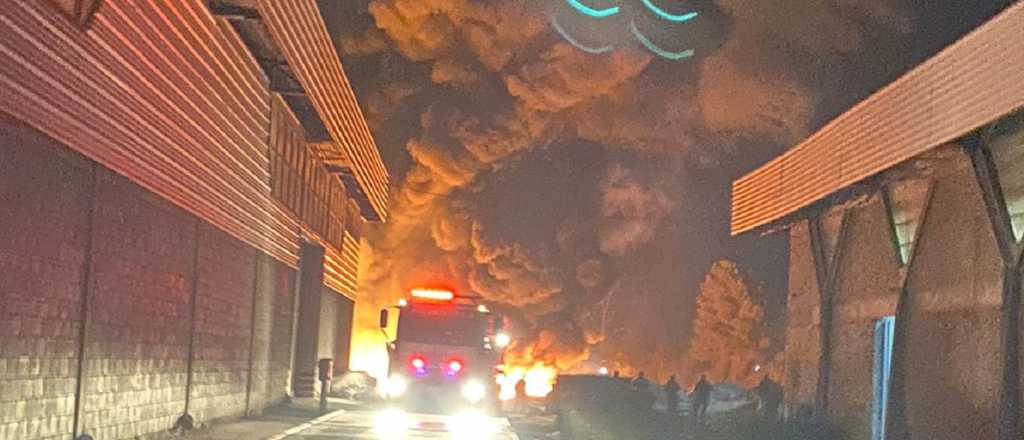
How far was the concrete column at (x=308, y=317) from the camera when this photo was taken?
32.5 metres

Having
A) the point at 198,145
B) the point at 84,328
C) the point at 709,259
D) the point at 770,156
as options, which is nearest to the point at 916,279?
the point at 198,145

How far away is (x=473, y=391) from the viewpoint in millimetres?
29188

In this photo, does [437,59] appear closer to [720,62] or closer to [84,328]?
[720,62]

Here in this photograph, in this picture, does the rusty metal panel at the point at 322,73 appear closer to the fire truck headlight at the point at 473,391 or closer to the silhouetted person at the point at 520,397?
the fire truck headlight at the point at 473,391

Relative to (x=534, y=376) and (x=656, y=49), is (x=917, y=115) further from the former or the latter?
(x=534, y=376)

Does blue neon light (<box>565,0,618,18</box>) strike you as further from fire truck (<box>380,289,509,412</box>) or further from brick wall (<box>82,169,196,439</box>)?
brick wall (<box>82,169,196,439</box>)

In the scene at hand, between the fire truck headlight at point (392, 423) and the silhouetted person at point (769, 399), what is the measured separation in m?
7.85

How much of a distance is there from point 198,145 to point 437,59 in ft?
109

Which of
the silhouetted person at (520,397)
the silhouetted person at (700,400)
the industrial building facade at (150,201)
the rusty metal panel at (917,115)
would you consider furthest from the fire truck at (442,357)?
the silhouetted person at (520,397)

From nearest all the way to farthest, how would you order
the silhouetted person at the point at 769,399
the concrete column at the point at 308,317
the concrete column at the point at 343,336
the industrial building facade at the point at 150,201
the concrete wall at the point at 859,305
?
the industrial building facade at the point at 150,201 → the concrete wall at the point at 859,305 → the silhouetted person at the point at 769,399 → the concrete column at the point at 308,317 → the concrete column at the point at 343,336

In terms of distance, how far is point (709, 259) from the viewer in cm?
5716

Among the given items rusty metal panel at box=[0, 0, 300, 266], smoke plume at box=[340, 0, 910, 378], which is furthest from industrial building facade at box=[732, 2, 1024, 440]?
smoke plume at box=[340, 0, 910, 378]

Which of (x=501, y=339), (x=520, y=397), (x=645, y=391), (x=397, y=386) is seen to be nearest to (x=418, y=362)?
(x=397, y=386)

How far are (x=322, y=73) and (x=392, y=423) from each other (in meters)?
6.65
